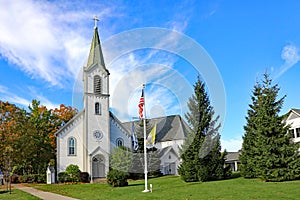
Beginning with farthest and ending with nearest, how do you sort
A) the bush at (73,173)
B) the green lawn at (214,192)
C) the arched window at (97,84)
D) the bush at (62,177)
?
the arched window at (97,84) < the bush at (73,173) < the bush at (62,177) < the green lawn at (214,192)

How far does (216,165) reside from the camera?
28125 millimetres

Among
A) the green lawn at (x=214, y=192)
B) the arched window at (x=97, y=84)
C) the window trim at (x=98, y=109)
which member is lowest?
the green lawn at (x=214, y=192)

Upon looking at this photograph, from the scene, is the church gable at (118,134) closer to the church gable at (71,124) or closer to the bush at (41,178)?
the church gable at (71,124)

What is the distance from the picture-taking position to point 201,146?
29.0 meters

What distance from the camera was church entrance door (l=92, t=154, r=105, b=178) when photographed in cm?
3644

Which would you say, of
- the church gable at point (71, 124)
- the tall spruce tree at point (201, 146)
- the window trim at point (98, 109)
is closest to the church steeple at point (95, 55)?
the window trim at point (98, 109)

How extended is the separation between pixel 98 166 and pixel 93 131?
3.94 m

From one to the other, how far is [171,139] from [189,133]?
16.8m

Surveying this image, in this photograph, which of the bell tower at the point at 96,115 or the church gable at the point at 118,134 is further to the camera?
the church gable at the point at 118,134

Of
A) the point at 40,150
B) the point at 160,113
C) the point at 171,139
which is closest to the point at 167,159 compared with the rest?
the point at 171,139

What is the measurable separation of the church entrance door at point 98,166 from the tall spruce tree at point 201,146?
1102cm

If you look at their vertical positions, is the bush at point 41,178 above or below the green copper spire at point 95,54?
below

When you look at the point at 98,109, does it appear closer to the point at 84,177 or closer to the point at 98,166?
the point at 98,166

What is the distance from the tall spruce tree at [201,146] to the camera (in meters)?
27.6
